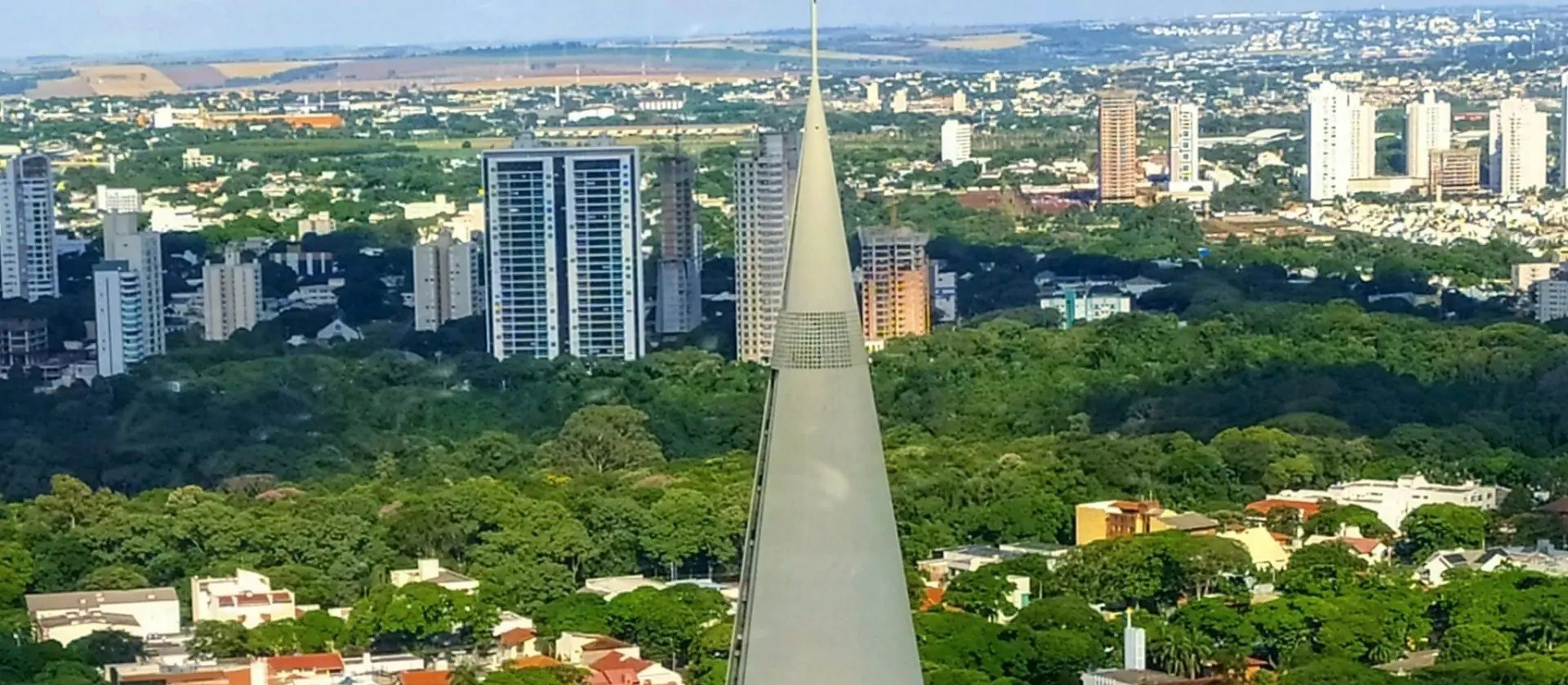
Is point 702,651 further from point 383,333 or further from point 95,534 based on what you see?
point 383,333

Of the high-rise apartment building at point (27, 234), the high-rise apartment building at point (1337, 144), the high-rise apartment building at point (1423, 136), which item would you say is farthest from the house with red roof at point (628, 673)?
the high-rise apartment building at point (1423, 136)

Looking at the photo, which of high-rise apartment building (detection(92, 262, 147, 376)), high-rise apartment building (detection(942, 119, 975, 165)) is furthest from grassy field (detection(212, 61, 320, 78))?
high-rise apartment building (detection(92, 262, 147, 376))

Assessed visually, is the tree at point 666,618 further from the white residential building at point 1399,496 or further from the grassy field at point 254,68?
the grassy field at point 254,68

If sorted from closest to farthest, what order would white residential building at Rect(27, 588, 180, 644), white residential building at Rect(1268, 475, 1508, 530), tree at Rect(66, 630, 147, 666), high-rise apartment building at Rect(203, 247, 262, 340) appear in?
1. tree at Rect(66, 630, 147, 666)
2. white residential building at Rect(27, 588, 180, 644)
3. white residential building at Rect(1268, 475, 1508, 530)
4. high-rise apartment building at Rect(203, 247, 262, 340)

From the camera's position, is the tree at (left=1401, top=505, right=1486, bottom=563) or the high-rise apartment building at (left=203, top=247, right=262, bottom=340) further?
the high-rise apartment building at (left=203, top=247, right=262, bottom=340)

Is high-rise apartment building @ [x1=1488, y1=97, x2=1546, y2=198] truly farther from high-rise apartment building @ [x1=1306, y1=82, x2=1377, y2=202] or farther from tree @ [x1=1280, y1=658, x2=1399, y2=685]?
tree @ [x1=1280, y1=658, x2=1399, y2=685]

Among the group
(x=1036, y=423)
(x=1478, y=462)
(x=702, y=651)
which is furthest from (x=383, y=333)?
→ (x=702, y=651)
